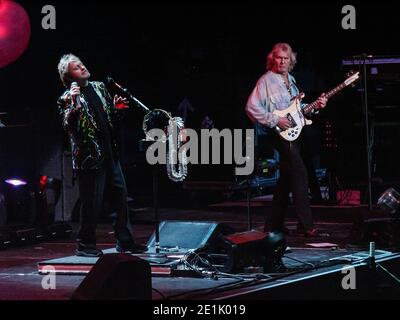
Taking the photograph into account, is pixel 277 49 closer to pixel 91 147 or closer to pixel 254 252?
pixel 91 147

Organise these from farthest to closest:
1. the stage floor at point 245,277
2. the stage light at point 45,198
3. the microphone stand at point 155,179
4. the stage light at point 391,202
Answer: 1. the stage light at point 45,198
2. the stage light at point 391,202
3. the microphone stand at point 155,179
4. the stage floor at point 245,277

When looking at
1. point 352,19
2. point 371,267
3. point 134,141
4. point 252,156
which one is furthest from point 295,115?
point 134,141

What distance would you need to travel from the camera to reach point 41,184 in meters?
9.66

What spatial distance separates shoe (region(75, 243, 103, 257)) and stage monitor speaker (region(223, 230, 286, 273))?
1276 millimetres

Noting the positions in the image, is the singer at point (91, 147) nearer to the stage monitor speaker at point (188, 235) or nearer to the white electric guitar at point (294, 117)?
the stage monitor speaker at point (188, 235)

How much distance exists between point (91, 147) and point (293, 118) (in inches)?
83.0

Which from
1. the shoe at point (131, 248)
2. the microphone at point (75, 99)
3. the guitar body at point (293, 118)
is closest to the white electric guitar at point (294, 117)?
the guitar body at point (293, 118)

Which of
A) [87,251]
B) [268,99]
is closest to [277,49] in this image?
[268,99]

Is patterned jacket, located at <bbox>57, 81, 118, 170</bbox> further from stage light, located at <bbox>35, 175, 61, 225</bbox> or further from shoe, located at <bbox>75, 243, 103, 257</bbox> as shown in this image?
stage light, located at <bbox>35, 175, 61, 225</bbox>

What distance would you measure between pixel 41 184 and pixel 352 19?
4415 mm

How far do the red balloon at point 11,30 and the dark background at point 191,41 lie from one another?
1087 mm

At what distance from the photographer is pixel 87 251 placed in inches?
277

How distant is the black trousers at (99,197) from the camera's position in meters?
7.14
